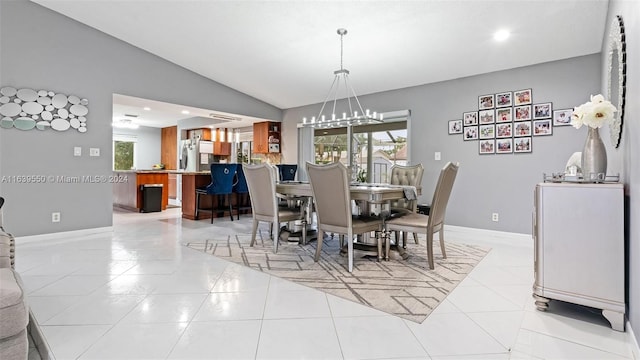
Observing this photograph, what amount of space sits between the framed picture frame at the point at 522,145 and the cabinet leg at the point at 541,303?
9.13ft

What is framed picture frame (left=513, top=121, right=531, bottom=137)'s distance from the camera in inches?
163

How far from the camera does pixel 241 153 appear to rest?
8.84 metres

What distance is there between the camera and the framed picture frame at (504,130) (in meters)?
4.27

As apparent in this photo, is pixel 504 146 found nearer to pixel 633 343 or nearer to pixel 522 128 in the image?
pixel 522 128

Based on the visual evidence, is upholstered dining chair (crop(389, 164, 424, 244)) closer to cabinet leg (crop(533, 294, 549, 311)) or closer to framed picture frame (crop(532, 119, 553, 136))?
framed picture frame (crop(532, 119, 553, 136))

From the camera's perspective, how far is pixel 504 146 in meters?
4.32

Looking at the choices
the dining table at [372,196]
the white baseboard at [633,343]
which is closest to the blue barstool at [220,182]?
the dining table at [372,196]

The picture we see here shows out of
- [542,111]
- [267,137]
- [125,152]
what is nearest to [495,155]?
[542,111]

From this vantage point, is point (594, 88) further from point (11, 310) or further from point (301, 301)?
point (11, 310)

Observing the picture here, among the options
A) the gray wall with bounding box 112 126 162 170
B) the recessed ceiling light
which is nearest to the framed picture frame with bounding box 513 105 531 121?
the recessed ceiling light

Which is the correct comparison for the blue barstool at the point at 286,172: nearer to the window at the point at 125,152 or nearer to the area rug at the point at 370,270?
the area rug at the point at 370,270

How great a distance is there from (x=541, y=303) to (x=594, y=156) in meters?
0.98

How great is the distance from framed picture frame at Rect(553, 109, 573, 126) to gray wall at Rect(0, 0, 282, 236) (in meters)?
5.76

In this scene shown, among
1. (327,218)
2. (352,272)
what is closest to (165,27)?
(327,218)
